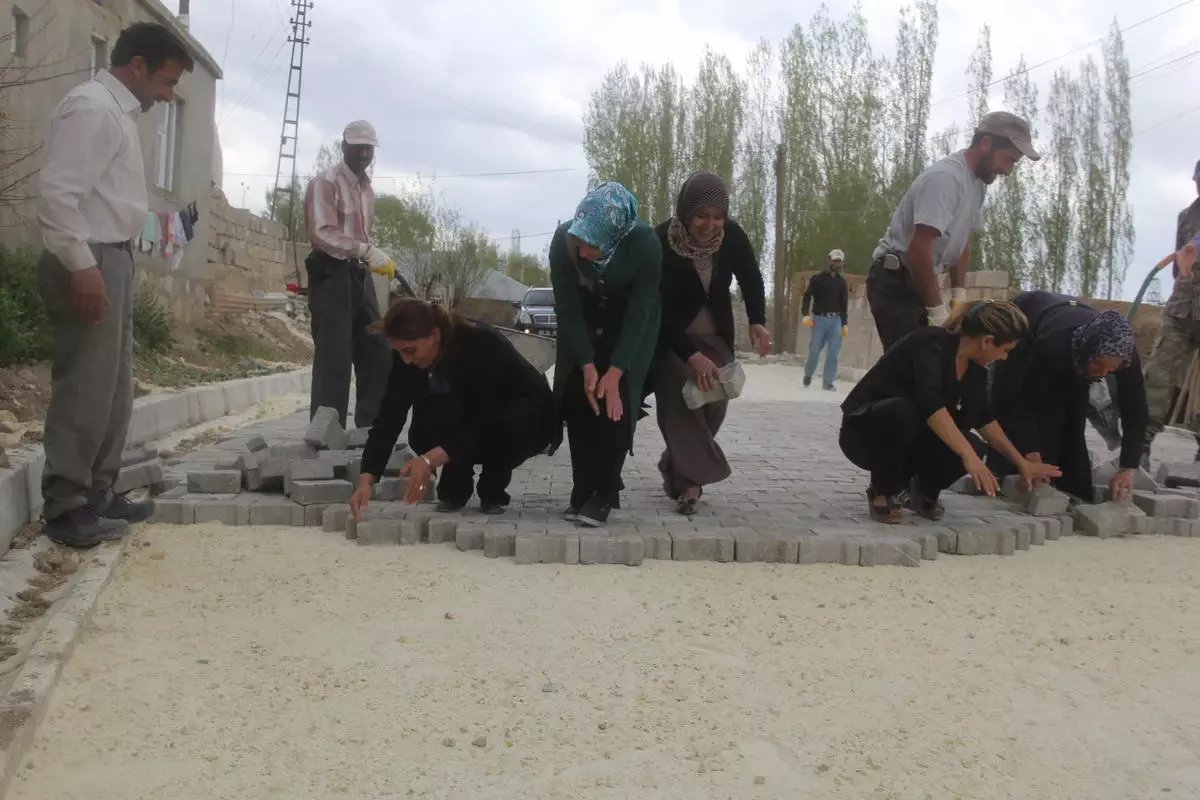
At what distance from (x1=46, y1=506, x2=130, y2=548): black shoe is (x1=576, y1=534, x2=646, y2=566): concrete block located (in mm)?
1750

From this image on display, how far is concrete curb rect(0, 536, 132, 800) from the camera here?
2312 millimetres

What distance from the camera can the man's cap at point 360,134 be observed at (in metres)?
6.18

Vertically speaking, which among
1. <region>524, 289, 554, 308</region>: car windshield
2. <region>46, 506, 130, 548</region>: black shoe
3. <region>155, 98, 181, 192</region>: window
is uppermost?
<region>155, 98, 181, 192</region>: window

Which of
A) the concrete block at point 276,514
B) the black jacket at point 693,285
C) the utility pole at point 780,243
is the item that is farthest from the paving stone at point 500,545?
the utility pole at point 780,243

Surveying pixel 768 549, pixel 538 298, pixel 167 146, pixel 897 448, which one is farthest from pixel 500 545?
pixel 538 298

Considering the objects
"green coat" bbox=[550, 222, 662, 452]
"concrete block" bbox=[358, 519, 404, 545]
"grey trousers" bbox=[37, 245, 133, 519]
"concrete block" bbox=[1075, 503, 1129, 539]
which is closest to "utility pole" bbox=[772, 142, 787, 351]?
"concrete block" bbox=[1075, 503, 1129, 539]

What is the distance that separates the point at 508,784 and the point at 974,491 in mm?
4358

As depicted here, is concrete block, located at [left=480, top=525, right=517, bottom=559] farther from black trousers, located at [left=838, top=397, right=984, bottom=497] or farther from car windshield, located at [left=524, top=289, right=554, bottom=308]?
car windshield, located at [left=524, top=289, right=554, bottom=308]

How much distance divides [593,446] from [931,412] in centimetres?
146

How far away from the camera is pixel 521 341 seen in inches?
336

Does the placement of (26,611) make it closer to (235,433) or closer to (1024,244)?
(235,433)

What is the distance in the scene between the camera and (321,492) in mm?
4902

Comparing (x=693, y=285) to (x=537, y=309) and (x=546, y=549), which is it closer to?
(x=546, y=549)

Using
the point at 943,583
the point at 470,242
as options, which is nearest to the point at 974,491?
the point at 943,583
